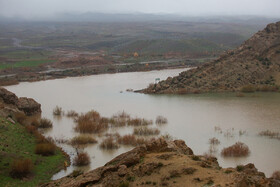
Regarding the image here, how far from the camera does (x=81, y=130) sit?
22.3 meters

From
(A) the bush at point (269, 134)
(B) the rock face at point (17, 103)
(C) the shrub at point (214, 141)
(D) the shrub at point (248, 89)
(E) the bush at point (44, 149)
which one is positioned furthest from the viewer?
(D) the shrub at point (248, 89)

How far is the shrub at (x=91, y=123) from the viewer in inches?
877

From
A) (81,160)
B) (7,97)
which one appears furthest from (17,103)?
(81,160)

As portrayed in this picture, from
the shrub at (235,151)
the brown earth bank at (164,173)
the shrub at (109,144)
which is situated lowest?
the shrub at (109,144)

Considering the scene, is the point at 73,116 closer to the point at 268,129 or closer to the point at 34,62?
the point at 268,129

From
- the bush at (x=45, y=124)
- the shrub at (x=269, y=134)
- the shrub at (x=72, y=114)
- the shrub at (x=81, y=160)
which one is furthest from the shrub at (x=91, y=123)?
the shrub at (x=269, y=134)

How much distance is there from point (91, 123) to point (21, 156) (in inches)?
266

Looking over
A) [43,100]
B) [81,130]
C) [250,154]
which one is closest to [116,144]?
[81,130]

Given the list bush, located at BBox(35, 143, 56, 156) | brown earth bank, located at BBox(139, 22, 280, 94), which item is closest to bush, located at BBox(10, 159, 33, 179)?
bush, located at BBox(35, 143, 56, 156)

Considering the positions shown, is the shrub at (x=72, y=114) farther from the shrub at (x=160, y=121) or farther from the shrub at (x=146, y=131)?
the shrub at (x=146, y=131)

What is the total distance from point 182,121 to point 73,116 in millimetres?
6647

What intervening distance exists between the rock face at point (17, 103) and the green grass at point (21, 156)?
16.4 ft

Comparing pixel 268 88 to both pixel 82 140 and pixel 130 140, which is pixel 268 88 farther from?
pixel 82 140

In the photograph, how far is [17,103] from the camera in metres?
26.0
